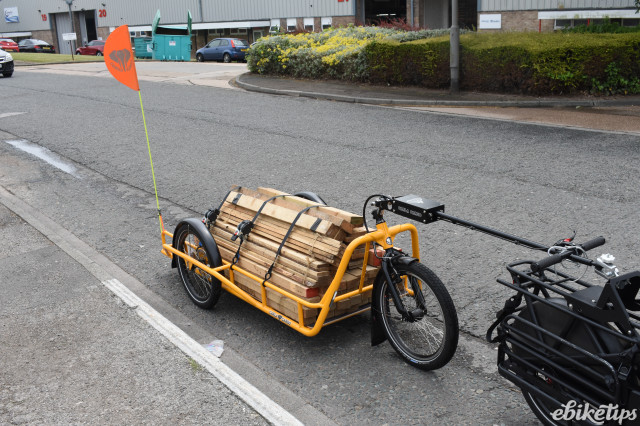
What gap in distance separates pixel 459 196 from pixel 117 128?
849cm

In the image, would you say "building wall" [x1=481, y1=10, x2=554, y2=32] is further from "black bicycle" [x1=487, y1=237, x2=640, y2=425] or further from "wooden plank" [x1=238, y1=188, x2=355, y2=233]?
"black bicycle" [x1=487, y1=237, x2=640, y2=425]

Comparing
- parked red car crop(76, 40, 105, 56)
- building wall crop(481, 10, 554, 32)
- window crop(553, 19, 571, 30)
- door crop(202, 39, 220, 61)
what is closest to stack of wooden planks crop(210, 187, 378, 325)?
building wall crop(481, 10, 554, 32)

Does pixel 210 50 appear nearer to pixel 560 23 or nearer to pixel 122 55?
pixel 560 23

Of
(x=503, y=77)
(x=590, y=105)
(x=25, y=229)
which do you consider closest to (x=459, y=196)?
(x=25, y=229)

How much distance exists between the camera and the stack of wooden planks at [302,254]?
4.23 meters

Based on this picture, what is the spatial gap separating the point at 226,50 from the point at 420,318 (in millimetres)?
34005

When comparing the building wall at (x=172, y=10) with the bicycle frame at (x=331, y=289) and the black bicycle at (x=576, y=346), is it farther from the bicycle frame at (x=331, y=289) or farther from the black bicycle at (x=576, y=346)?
the black bicycle at (x=576, y=346)

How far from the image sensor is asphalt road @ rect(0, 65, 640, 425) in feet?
13.0

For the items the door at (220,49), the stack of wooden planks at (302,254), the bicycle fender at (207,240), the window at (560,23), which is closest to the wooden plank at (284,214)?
the stack of wooden planks at (302,254)

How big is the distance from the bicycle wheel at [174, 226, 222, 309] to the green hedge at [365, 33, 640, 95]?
39.4 feet

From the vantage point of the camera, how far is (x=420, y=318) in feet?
12.9

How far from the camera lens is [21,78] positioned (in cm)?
2509

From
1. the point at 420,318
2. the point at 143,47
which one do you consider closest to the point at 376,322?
the point at 420,318

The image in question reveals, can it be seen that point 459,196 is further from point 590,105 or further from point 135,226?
point 590,105
